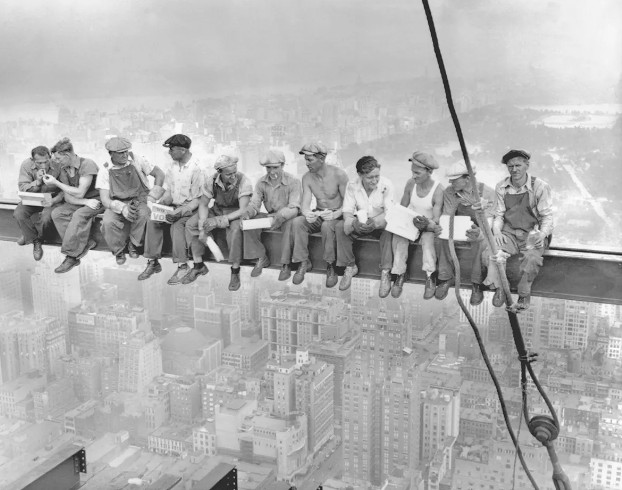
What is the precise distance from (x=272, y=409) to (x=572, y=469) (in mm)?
5672

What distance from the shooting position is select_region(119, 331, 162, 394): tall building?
16.8m

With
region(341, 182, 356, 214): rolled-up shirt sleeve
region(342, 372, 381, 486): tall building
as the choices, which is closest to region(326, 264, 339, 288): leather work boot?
region(341, 182, 356, 214): rolled-up shirt sleeve

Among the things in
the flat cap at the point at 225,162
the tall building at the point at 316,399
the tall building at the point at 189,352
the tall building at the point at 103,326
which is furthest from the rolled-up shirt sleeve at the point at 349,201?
the tall building at the point at 103,326

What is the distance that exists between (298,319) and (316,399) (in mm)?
1497

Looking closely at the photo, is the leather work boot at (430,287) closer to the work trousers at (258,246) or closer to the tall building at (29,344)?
the work trousers at (258,246)

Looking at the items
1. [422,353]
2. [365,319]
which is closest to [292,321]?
[365,319]

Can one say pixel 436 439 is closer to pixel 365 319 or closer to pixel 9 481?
pixel 365 319

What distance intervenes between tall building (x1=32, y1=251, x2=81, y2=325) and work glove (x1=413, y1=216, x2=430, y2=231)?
12998mm

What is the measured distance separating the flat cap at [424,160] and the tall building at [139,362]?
37.0ft

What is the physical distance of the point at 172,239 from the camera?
23.3 feet

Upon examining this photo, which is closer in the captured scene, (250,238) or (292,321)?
(250,238)

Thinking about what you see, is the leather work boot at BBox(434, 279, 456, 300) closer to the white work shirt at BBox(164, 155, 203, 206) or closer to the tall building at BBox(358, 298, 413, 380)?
the white work shirt at BBox(164, 155, 203, 206)

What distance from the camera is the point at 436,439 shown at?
42.1 feet

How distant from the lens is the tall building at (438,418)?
12945 millimetres
